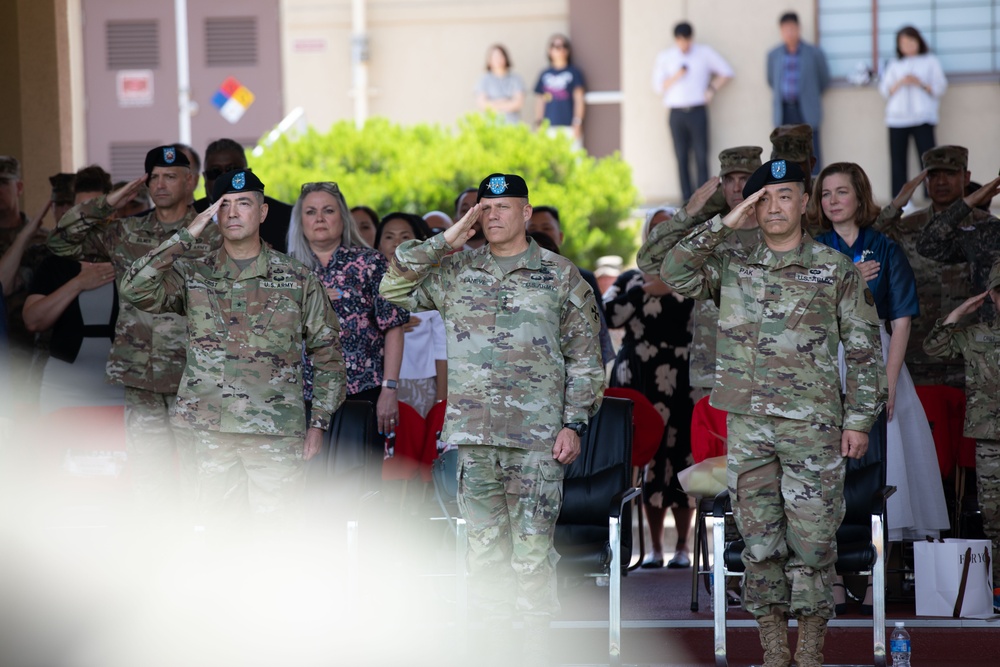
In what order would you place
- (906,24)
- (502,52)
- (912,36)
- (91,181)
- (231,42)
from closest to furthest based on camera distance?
(91,181) → (912,36) → (906,24) → (502,52) → (231,42)

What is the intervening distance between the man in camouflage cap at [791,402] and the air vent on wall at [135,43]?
1346cm

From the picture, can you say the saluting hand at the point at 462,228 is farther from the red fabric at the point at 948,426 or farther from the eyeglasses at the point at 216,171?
the red fabric at the point at 948,426

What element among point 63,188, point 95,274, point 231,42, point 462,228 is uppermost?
point 231,42

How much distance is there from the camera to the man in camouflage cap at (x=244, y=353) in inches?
228

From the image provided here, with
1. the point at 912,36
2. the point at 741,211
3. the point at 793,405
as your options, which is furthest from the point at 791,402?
the point at 912,36

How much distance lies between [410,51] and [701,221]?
11497mm

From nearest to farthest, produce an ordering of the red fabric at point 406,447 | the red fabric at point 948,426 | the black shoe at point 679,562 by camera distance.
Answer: the red fabric at point 406,447, the red fabric at point 948,426, the black shoe at point 679,562

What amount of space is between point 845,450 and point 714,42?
9954mm

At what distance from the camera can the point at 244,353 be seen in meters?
5.84

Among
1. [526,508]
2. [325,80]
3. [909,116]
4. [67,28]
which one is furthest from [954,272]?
[325,80]

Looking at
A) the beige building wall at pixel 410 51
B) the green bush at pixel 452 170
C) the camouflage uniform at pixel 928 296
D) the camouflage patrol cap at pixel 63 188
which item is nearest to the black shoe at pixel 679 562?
the camouflage uniform at pixel 928 296

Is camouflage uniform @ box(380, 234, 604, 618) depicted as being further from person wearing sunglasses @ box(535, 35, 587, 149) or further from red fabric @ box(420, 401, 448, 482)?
person wearing sunglasses @ box(535, 35, 587, 149)

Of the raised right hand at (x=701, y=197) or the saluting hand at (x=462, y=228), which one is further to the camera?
the raised right hand at (x=701, y=197)

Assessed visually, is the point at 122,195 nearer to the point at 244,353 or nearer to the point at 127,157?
the point at 244,353
